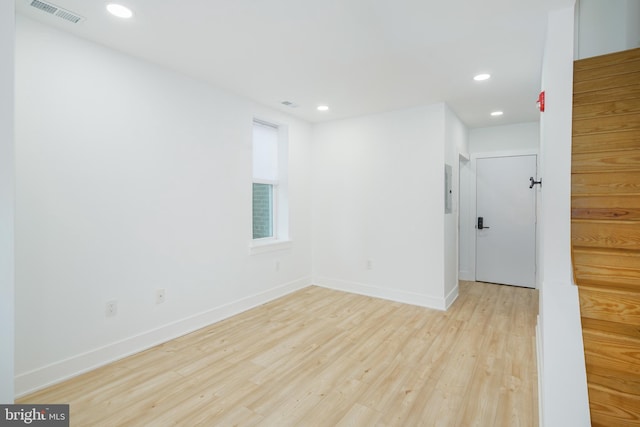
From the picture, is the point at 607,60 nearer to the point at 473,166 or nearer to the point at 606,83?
the point at 606,83

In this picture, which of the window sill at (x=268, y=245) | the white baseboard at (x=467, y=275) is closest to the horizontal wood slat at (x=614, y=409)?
the window sill at (x=268, y=245)

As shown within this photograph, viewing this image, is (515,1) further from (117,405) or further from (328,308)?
(117,405)

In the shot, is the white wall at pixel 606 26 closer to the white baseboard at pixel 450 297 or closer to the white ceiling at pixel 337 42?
the white ceiling at pixel 337 42

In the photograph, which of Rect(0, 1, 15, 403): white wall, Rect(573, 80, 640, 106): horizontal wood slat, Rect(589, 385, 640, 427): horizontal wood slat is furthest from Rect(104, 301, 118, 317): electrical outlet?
Rect(573, 80, 640, 106): horizontal wood slat

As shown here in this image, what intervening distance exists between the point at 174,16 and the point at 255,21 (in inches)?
20.8

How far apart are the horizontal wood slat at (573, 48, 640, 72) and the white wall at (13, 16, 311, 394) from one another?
330 centimetres

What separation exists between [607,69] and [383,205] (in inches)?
98.0

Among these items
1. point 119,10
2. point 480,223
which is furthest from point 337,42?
point 480,223

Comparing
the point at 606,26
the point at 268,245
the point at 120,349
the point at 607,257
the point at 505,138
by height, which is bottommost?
the point at 120,349

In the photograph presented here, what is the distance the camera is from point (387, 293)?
4.17m

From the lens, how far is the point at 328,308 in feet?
12.4

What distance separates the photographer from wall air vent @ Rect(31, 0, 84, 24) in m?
1.93

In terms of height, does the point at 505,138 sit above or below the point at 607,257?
above

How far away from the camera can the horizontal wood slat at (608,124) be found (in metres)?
2.44
